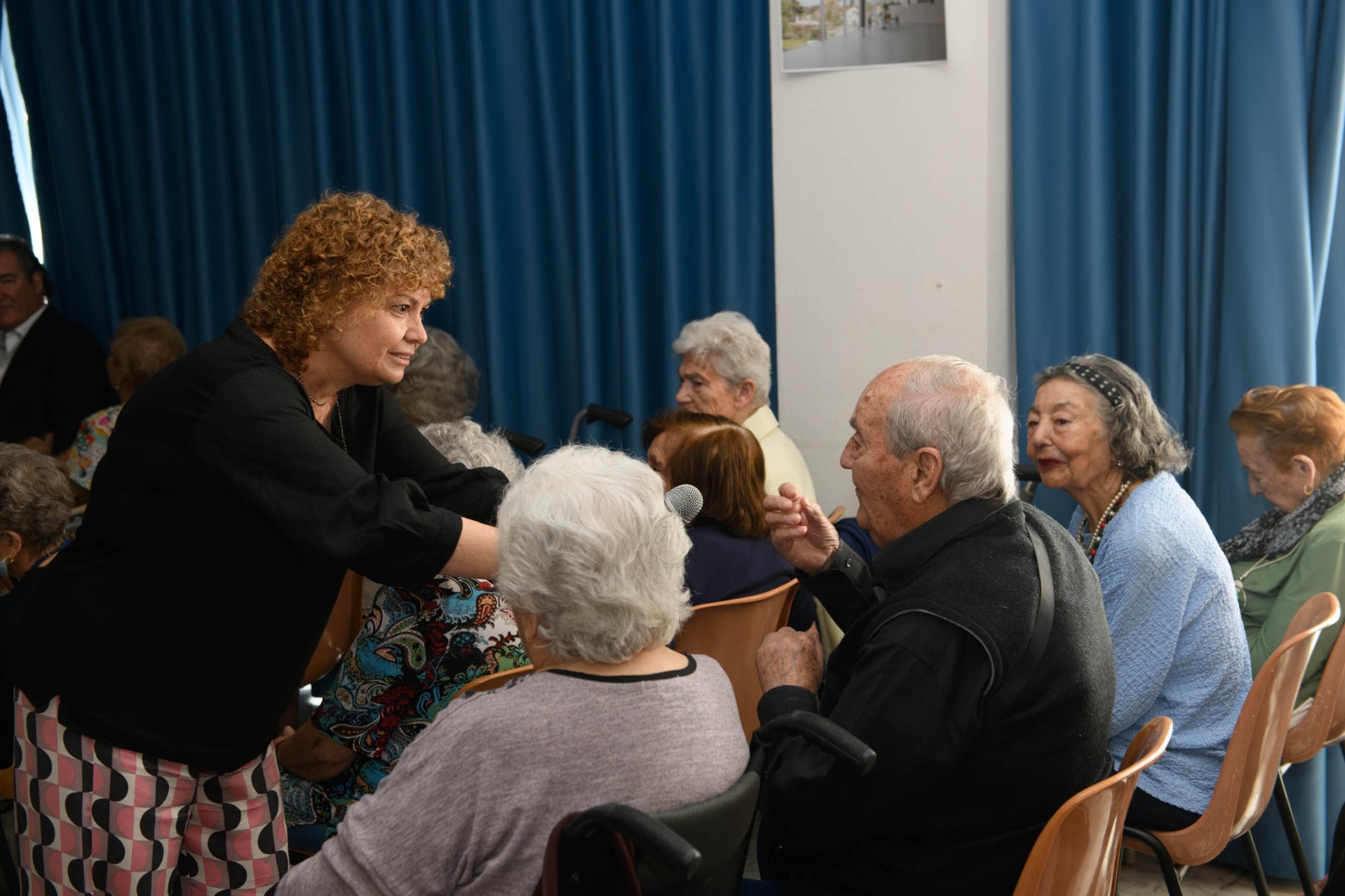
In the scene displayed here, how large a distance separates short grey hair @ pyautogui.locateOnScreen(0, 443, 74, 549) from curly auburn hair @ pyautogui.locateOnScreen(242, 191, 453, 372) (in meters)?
1.08

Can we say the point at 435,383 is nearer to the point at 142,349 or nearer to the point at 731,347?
the point at 731,347

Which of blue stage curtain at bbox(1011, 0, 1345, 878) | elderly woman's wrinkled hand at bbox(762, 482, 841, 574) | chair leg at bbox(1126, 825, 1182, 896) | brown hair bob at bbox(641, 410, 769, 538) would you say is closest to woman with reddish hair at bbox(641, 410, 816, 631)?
brown hair bob at bbox(641, 410, 769, 538)

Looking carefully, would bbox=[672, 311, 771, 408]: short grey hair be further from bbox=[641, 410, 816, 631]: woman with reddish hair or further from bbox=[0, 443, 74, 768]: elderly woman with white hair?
bbox=[0, 443, 74, 768]: elderly woman with white hair

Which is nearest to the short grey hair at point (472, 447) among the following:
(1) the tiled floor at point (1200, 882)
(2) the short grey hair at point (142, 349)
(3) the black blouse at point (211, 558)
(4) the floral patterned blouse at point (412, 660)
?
(4) the floral patterned blouse at point (412, 660)

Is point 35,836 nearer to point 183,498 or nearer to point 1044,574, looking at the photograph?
point 183,498

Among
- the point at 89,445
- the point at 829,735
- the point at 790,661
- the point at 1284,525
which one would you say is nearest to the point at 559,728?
the point at 829,735

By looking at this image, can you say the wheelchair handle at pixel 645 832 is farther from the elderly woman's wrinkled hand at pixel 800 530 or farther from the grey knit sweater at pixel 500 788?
the elderly woman's wrinkled hand at pixel 800 530

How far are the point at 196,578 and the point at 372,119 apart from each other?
2823 mm

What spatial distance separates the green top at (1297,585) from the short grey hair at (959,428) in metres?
1.20

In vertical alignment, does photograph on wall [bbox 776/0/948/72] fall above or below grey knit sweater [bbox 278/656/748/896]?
above

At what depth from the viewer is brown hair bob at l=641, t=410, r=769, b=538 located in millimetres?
2523

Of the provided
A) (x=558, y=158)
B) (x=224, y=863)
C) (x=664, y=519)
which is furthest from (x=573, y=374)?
(x=664, y=519)

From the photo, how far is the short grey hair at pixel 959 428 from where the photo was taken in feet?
5.51

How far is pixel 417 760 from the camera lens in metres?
1.26
